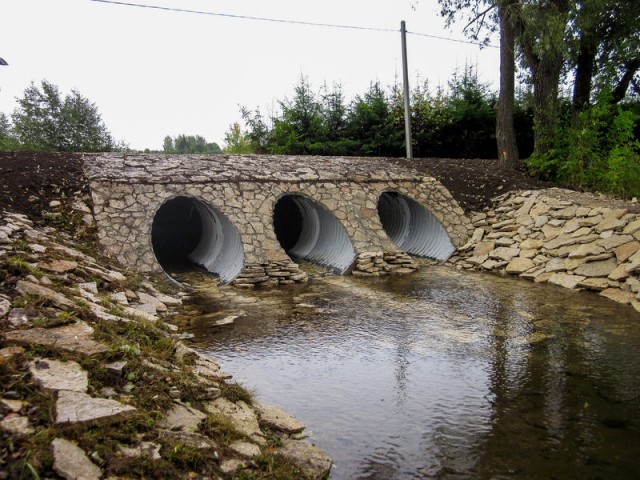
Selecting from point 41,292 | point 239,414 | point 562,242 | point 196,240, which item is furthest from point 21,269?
point 196,240

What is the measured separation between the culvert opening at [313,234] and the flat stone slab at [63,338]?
25.8 ft

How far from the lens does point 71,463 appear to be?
114 inches

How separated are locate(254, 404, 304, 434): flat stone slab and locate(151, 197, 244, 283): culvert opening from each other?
6.36 m

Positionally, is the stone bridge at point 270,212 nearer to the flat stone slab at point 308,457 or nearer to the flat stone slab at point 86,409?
the flat stone slab at point 308,457

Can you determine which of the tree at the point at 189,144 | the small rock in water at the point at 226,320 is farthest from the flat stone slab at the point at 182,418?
the tree at the point at 189,144

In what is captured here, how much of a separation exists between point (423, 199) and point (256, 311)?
23.7ft

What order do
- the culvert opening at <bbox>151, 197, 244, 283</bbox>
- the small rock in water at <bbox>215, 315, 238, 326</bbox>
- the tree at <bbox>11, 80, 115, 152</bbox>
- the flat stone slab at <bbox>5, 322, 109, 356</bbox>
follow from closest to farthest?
the flat stone slab at <bbox>5, 322, 109, 356</bbox>
the small rock in water at <bbox>215, 315, 238, 326</bbox>
the culvert opening at <bbox>151, 197, 244, 283</bbox>
the tree at <bbox>11, 80, 115, 152</bbox>

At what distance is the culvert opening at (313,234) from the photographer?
12680 mm

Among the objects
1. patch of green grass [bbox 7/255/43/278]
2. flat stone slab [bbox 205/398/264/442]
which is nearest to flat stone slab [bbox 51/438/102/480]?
flat stone slab [bbox 205/398/264/442]

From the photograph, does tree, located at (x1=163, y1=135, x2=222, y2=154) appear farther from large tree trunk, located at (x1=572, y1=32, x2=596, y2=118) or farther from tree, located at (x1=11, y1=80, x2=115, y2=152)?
large tree trunk, located at (x1=572, y1=32, x2=596, y2=118)

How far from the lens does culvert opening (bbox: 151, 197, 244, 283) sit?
469 inches

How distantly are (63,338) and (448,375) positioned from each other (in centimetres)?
414

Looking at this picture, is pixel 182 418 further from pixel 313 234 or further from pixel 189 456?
pixel 313 234

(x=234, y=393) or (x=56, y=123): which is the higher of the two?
(x=56, y=123)
